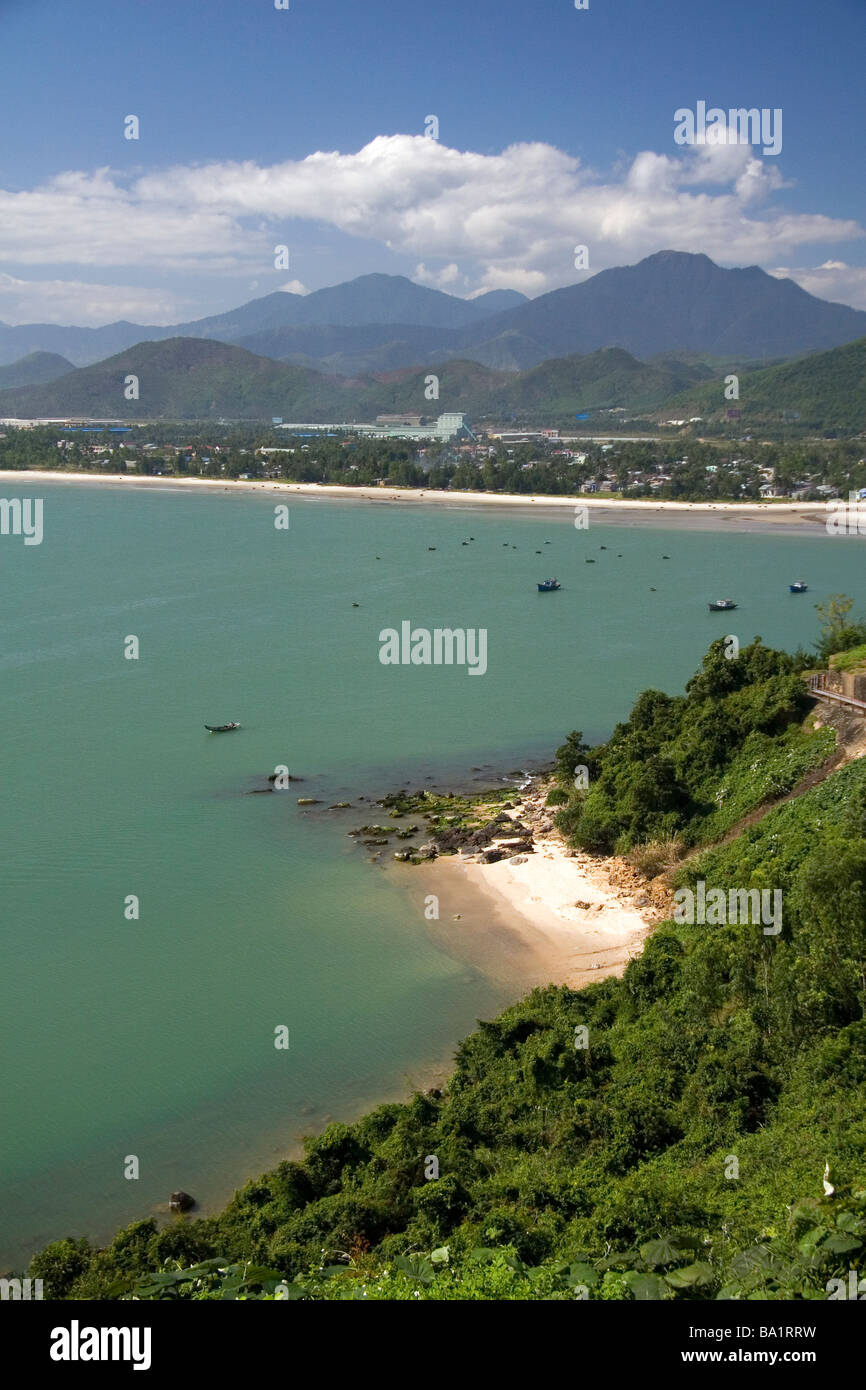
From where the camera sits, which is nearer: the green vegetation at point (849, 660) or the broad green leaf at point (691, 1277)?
the broad green leaf at point (691, 1277)

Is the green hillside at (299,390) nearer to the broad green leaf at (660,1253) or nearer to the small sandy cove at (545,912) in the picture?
the small sandy cove at (545,912)

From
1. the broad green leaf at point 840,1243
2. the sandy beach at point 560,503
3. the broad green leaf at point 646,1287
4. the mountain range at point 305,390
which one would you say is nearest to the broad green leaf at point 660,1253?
the broad green leaf at point 646,1287

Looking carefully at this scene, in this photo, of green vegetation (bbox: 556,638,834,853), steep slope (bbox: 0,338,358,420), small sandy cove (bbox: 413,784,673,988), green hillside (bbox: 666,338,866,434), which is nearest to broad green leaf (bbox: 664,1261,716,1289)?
small sandy cove (bbox: 413,784,673,988)

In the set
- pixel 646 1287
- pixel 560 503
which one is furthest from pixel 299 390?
pixel 646 1287

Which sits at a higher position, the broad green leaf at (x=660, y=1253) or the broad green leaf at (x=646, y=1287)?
the broad green leaf at (x=646, y=1287)

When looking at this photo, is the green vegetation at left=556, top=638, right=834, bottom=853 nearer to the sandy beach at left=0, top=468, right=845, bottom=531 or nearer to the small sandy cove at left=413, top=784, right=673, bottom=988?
the small sandy cove at left=413, top=784, right=673, bottom=988

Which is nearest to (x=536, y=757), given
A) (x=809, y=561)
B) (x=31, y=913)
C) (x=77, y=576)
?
(x=31, y=913)
